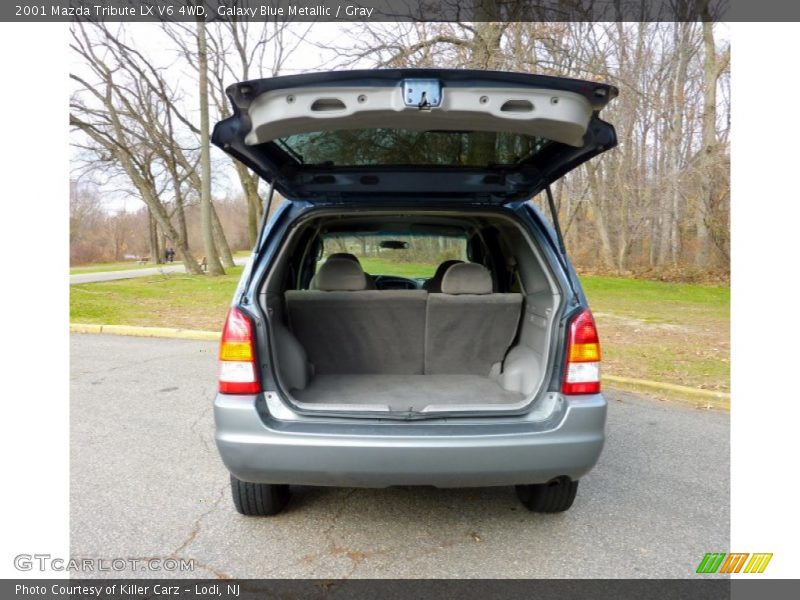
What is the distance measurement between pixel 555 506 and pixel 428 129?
2.08 m

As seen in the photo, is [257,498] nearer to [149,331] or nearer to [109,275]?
[149,331]

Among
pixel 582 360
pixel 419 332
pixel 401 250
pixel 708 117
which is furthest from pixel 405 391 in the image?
pixel 708 117

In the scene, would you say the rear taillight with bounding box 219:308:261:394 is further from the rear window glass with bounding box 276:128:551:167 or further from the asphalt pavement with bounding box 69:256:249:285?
the asphalt pavement with bounding box 69:256:249:285

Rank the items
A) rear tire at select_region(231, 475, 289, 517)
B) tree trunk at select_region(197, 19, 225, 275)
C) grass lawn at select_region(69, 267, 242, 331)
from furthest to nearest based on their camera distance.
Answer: tree trunk at select_region(197, 19, 225, 275) → grass lawn at select_region(69, 267, 242, 331) → rear tire at select_region(231, 475, 289, 517)

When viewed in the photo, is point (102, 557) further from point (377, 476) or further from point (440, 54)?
point (440, 54)

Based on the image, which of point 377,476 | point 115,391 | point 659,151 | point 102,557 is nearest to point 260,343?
point 377,476

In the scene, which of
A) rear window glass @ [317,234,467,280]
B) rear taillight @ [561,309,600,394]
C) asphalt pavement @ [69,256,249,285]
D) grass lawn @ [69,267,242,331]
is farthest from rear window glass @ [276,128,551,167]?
asphalt pavement @ [69,256,249,285]

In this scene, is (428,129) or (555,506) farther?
(555,506)

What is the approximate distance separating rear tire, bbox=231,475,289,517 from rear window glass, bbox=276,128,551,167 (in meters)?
1.76

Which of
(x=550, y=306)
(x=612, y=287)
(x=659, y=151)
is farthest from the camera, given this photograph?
(x=659, y=151)

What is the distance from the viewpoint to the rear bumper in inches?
81.7

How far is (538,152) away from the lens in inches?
103

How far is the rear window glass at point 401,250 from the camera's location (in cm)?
411

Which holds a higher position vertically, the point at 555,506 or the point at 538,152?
the point at 538,152
